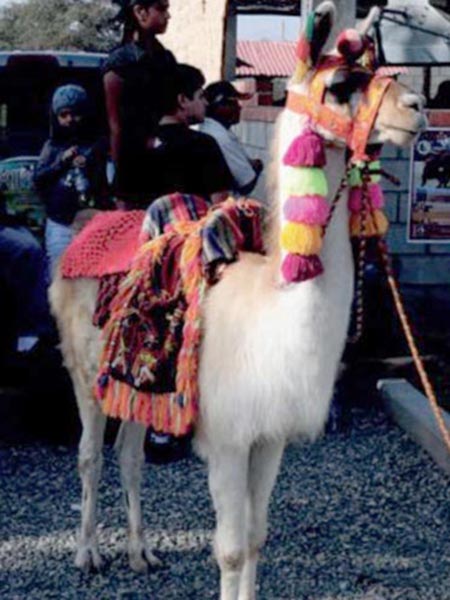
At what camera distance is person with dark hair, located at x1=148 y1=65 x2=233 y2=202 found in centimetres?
489

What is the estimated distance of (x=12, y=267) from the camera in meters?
6.83

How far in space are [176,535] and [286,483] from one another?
2.88 feet

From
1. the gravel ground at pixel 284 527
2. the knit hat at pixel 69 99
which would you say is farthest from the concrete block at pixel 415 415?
the knit hat at pixel 69 99

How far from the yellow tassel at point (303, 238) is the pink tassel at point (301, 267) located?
0.06 ft

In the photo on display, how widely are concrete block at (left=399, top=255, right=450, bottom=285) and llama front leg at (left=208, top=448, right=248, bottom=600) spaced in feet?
14.5

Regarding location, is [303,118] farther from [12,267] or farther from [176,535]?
[12,267]

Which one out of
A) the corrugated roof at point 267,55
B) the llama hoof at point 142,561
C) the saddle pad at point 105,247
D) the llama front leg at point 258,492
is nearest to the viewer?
the llama front leg at point 258,492

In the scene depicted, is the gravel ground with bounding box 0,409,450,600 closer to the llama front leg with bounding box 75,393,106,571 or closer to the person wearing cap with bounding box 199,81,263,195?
the llama front leg with bounding box 75,393,106,571

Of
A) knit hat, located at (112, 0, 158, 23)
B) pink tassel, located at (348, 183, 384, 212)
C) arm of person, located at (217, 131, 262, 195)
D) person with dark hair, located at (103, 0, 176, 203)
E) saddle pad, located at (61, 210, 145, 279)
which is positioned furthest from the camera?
arm of person, located at (217, 131, 262, 195)

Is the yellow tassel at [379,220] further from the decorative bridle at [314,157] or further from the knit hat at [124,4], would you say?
the knit hat at [124,4]

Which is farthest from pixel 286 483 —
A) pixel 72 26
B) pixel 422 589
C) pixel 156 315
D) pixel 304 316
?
pixel 72 26

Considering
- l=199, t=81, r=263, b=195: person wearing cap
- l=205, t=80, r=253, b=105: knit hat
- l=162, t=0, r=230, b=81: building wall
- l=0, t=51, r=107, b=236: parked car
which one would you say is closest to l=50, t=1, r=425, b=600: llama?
l=199, t=81, r=263, b=195: person wearing cap

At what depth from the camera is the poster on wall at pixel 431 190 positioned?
26.6 ft

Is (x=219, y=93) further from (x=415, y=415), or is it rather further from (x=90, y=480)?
(x=90, y=480)
